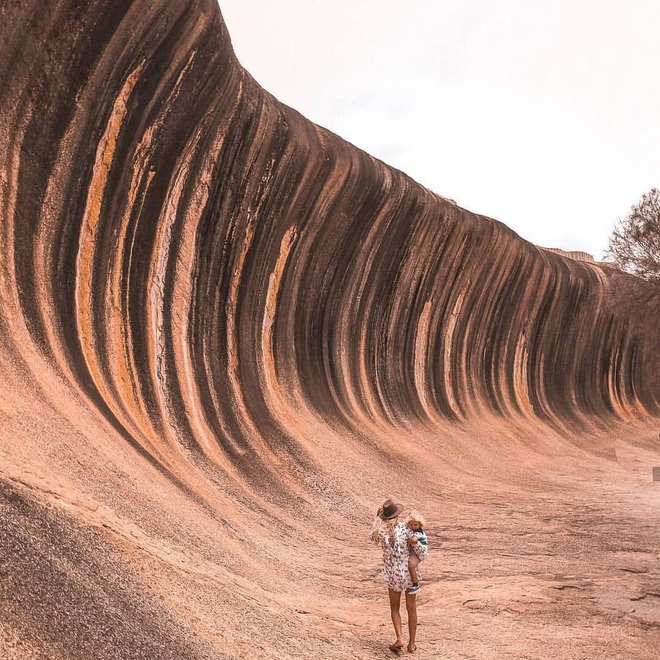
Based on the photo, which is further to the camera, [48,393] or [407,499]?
[407,499]

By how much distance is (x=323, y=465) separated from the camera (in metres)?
10.5

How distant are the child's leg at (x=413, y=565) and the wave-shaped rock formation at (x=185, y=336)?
0.94 metres

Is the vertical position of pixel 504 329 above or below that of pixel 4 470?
above

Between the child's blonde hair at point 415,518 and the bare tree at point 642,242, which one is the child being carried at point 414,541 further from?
the bare tree at point 642,242

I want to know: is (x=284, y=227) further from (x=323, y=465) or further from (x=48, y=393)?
(x=48, y=393)

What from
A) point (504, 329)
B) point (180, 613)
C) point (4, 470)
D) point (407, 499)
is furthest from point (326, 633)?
point (504, 329)

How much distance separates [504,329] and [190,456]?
13179 mm

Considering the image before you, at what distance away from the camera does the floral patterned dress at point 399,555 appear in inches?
215

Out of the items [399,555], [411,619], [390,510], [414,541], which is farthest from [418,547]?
[411,619]

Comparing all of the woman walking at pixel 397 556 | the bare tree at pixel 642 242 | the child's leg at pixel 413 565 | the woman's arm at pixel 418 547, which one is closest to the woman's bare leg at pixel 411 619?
the woman walking at pixel 397 556

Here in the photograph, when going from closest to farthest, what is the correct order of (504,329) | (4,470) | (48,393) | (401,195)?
(4,470) < (48,393) < (401,195) < (504,329)

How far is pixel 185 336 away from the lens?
9.75 m

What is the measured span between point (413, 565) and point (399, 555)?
13 centimetres

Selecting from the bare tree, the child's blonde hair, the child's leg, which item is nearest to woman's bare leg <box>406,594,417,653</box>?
the child's leg
